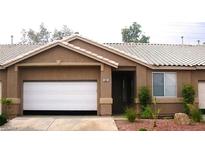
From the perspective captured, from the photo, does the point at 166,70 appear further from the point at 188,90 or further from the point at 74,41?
the point at 74,41

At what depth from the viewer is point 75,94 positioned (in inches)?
792

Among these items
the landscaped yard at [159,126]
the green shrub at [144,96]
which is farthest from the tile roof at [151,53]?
the landscaped yard at [159,126]

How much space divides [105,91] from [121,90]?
388 cm

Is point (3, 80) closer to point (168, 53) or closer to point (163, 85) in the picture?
point (163, 85)

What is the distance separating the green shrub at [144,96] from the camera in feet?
64.6

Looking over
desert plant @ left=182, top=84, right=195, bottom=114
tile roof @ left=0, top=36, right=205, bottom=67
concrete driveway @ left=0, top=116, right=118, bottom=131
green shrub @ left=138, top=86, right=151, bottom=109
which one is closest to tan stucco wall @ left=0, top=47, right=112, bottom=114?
tile roof @ left=0, top=36, right=205, bottom=67

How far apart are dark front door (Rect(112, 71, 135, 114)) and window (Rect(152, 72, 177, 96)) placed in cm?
278

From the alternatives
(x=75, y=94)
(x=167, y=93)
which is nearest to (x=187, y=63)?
(x=167, y=93)

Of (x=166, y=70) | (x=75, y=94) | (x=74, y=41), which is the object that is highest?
(x=74, y=41)

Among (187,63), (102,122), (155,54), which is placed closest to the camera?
(102,122)

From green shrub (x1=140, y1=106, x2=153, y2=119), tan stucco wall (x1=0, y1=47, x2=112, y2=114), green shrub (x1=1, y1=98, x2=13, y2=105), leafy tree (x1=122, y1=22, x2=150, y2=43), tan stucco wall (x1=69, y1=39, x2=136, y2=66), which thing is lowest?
green shrub (x1=140, y1=106, x2=153, y2=119)

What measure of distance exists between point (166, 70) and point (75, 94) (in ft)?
20.5

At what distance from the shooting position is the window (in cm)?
2048

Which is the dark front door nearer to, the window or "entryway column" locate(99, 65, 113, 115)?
the window
